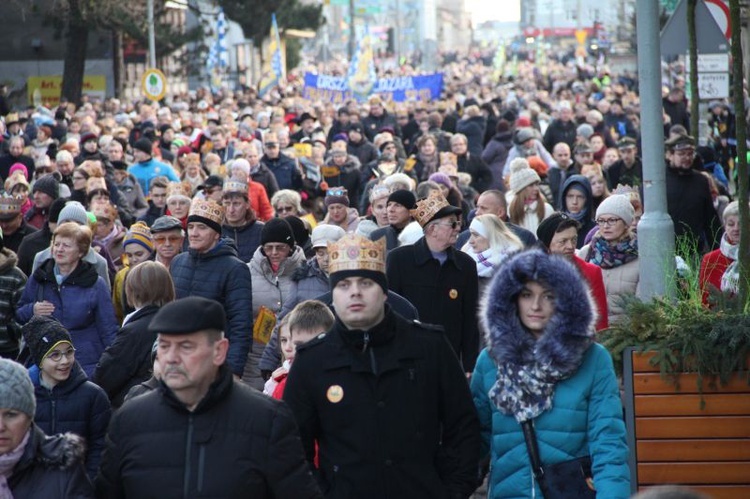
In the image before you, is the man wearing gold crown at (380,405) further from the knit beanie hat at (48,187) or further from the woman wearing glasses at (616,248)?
the knit beanie hat at (48,187)

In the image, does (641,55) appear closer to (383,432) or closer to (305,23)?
(383,432)

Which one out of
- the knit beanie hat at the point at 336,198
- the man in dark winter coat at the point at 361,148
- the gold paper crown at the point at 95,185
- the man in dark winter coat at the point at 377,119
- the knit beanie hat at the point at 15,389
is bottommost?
the knit beanie hat at the point at 15,389

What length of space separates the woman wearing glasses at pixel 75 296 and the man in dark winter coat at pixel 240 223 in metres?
2.05

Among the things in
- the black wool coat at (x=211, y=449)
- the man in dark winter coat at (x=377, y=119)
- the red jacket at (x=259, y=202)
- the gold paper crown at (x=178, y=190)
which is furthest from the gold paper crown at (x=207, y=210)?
the man in dark winter coat at (x=377, y=119)

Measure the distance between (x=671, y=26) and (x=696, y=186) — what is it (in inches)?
85.5

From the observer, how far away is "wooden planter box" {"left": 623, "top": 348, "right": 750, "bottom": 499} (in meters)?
7.21

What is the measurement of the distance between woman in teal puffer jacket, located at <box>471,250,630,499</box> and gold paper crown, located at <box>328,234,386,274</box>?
1.55 feet

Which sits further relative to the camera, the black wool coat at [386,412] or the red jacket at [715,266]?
the red jacket at [715,266]

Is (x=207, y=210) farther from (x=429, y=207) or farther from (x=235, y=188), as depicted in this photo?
(x=235, y=188)

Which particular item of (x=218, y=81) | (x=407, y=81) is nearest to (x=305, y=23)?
(x=218, y=81)

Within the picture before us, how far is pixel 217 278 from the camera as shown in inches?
358

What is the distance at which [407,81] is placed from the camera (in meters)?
34.0

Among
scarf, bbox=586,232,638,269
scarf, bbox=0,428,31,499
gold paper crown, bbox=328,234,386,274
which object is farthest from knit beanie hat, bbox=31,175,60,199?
scarf, bbox=0,428,31,499

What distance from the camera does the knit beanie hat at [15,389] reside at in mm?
4750
